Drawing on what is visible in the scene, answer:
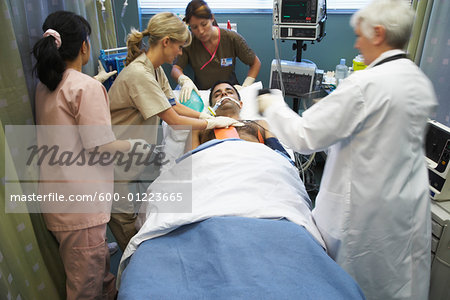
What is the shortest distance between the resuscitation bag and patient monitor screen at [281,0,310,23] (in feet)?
2.58

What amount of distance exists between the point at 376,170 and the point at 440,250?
663mm

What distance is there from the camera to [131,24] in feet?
10.2

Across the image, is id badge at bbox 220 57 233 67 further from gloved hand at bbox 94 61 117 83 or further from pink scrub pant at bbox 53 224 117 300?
pink scrub pant at bbox 53 224 117 300

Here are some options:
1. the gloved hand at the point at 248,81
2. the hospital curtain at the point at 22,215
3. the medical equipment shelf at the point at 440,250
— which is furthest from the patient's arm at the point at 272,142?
the hospital curtain at the point at 22,215

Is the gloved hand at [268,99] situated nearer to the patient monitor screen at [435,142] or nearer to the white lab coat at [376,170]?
the white lab coat at [376,170]

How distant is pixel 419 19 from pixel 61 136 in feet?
6.69

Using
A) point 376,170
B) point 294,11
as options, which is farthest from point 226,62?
point 376,170

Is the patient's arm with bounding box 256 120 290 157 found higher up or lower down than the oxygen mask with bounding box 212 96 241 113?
lower down

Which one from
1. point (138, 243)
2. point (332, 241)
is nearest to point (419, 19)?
point (332, 241)

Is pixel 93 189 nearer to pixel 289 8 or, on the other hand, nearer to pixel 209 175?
pixel 209 175

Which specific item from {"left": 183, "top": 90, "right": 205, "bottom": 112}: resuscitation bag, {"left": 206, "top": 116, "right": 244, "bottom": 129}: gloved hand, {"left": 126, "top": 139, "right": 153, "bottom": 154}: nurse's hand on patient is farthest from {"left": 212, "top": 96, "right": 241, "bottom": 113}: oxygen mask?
{"left": 126, "top": 139, "right": 153, "bottom": 154}: nurse's hand on patient

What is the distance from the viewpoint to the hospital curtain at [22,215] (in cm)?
110

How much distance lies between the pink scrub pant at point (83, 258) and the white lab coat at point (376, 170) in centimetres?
86

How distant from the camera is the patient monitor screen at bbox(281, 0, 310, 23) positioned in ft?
7.09
